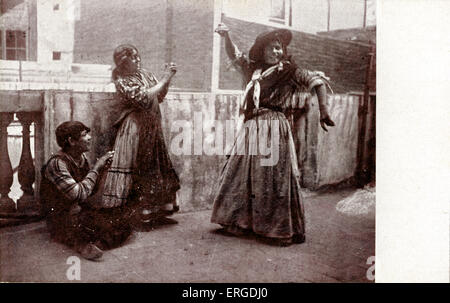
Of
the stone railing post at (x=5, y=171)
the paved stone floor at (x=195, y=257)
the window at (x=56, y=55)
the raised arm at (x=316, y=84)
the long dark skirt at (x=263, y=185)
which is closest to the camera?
the paved stone floor at (x=195, y=257)

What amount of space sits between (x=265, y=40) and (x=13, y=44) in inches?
96.8

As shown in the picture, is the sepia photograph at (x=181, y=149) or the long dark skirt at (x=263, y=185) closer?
the sepia photograph at (x=181, y=149)

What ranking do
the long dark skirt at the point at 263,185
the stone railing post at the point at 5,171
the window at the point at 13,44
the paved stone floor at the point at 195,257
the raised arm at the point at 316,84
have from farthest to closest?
the window at the point at 13,44
the raised arm at the point at 316,84
the long dark skirt at the point at 263,185
the stone railing post at the point at 5,171
the paved stone floor at the point at 195,257

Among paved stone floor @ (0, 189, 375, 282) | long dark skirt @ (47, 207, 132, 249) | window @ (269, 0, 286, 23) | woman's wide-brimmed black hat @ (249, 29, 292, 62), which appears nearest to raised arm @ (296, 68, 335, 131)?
woman's wide-brimmed black hat @ (249, 29, 292, 62)

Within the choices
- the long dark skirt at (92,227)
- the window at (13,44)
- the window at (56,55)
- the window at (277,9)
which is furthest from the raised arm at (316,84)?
the window at (13,44)

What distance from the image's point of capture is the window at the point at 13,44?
12.6ft

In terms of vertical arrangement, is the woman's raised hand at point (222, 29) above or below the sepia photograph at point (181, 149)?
above

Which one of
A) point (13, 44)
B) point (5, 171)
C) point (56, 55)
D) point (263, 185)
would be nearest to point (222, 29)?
point (263, 185)

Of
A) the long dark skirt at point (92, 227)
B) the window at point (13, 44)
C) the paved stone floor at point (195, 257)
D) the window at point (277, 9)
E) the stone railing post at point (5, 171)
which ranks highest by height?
the window at point (277, 9)

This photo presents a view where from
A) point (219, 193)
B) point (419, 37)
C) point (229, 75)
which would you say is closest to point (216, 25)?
point (229, 75)

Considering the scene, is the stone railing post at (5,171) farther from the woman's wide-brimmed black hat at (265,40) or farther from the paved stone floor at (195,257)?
the woman's wide-brimmed black hat at (265,40)

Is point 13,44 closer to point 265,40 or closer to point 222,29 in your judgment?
point 222,29

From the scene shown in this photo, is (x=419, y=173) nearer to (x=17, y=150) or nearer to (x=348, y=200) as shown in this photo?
(x=348, y=200)

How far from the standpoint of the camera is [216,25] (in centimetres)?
353
